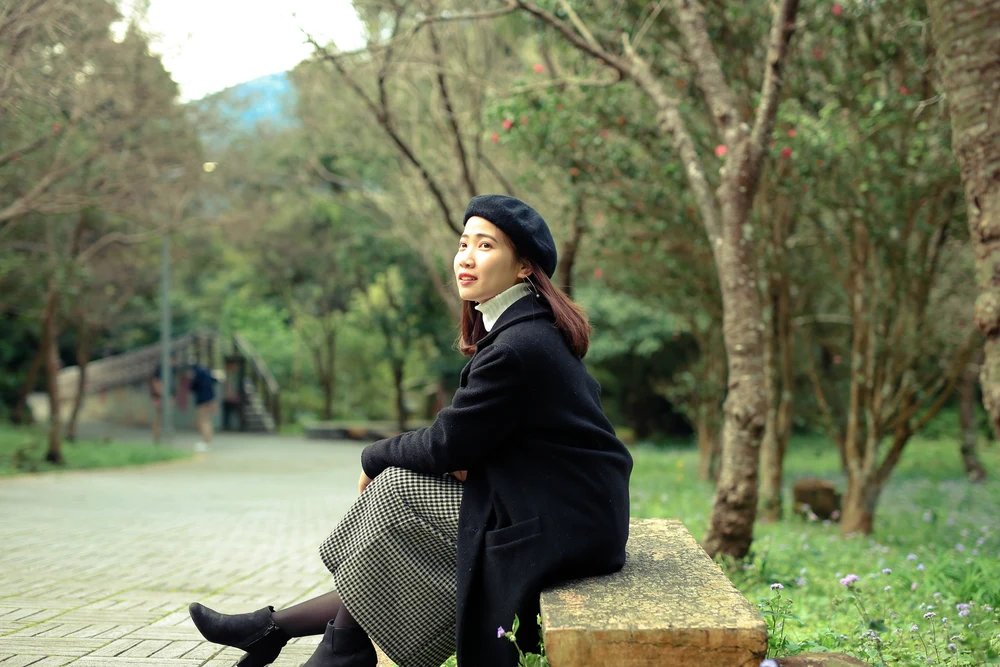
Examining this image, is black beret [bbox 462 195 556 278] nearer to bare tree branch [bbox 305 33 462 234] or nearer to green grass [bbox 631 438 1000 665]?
green grass [bbox 631 438 1000 665]

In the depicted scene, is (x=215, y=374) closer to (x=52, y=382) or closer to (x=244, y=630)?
(x=52, y=382)

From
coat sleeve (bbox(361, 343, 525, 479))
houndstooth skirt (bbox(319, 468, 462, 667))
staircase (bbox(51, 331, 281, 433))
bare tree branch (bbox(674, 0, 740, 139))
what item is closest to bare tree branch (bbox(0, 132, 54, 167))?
bare tree branch (bbox(674, 0, 740, 139))

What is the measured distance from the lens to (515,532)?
113 inches

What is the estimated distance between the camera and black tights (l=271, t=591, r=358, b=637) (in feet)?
10.8

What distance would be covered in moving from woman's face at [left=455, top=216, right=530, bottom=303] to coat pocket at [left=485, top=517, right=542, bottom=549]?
2.73ft

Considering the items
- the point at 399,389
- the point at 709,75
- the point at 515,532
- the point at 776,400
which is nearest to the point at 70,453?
the point at 399,389

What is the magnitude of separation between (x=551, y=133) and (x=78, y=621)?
6371 mm

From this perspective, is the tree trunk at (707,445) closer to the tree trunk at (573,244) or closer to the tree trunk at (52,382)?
the tree trunk at (573,244)

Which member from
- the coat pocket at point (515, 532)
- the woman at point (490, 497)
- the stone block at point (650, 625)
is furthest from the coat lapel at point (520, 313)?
the stone block at point (650, 625)

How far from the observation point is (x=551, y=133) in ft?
30.4

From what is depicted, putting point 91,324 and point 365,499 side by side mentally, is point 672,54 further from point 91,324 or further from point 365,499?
point 91,324

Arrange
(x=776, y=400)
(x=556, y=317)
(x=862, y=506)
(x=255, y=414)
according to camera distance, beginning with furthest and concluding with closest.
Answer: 1. (x=255, y=414)
2. (x=776, y=400)
3. (x=862, y=506)
4. (x=556, y=317)

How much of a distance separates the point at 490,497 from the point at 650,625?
71 cm

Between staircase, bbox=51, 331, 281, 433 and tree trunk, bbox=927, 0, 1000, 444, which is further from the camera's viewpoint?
staircase, bbox=51, 331, 281, 433
